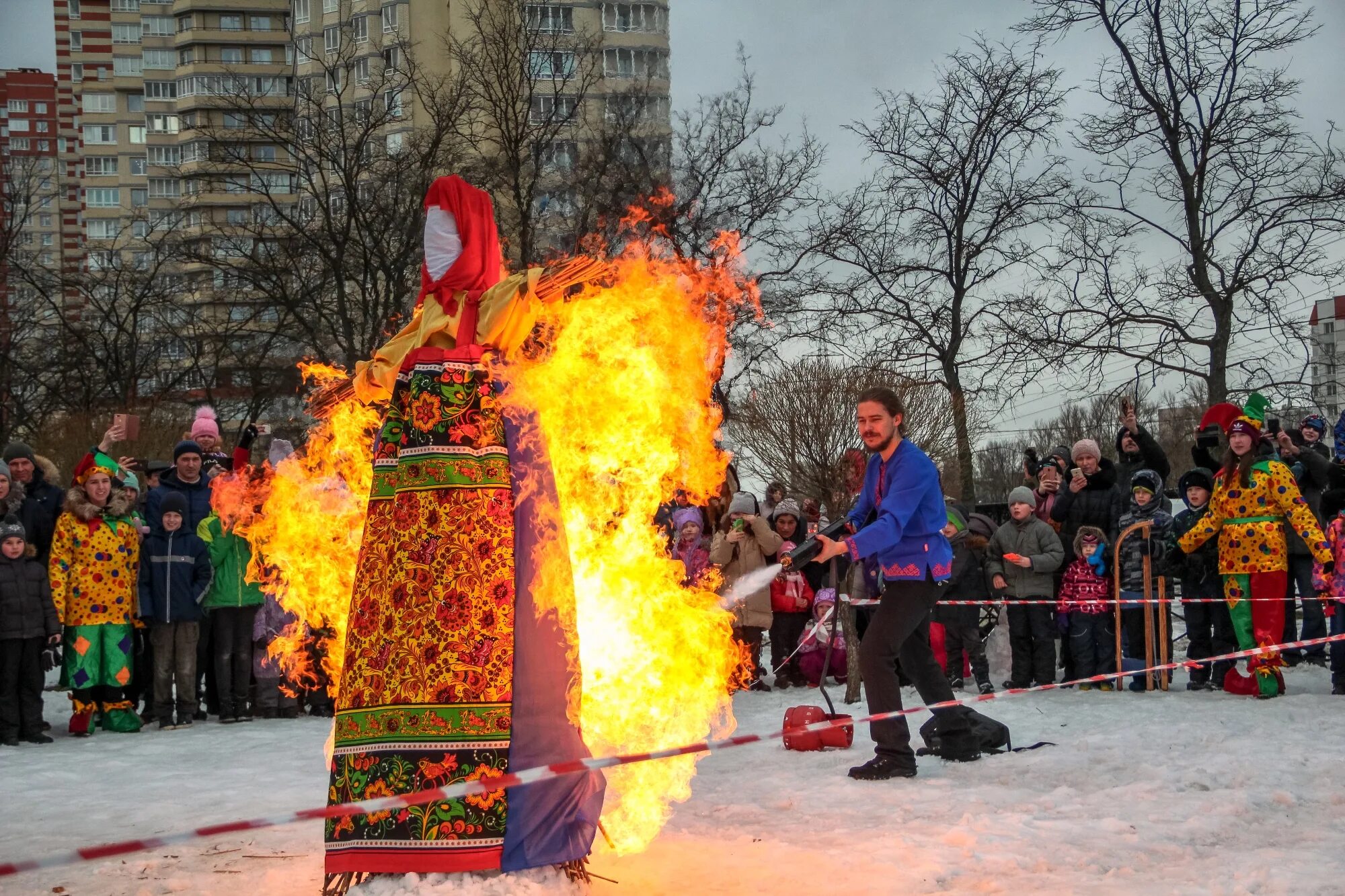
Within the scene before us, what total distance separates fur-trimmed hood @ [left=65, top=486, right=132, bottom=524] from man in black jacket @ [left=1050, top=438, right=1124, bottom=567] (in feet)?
27.3

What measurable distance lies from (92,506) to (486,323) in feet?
23.4

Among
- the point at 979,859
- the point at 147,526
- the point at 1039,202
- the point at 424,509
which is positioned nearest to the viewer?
the point at 424,509

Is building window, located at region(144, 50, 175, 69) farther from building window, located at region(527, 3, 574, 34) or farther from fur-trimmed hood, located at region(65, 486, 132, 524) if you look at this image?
fur-trimmed hood, located at region(65, 486, 132, 524)

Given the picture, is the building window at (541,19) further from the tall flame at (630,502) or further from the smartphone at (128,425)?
the tall flame at (630,502)

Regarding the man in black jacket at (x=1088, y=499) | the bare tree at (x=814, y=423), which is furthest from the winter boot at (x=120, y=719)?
the bare tree at (x=814, y=423)

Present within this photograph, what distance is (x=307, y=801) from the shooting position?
716 centimetres

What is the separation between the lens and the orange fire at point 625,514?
536cm

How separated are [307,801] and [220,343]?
85.0 feet

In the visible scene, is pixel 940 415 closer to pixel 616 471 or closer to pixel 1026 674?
pixel 1026 674

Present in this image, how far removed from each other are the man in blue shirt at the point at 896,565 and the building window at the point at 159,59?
8828 cm

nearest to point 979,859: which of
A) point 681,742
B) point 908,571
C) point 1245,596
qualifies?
point 681,742


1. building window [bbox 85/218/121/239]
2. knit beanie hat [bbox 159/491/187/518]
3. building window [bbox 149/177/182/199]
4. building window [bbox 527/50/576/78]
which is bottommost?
knit beanie hat [bbox 159/491/187/518]

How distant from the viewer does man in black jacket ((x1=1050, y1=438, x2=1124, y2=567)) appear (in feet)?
39.0

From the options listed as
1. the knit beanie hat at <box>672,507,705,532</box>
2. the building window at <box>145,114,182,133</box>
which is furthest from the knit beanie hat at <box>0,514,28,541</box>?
the building window at <box>145,114,182,133</box>
